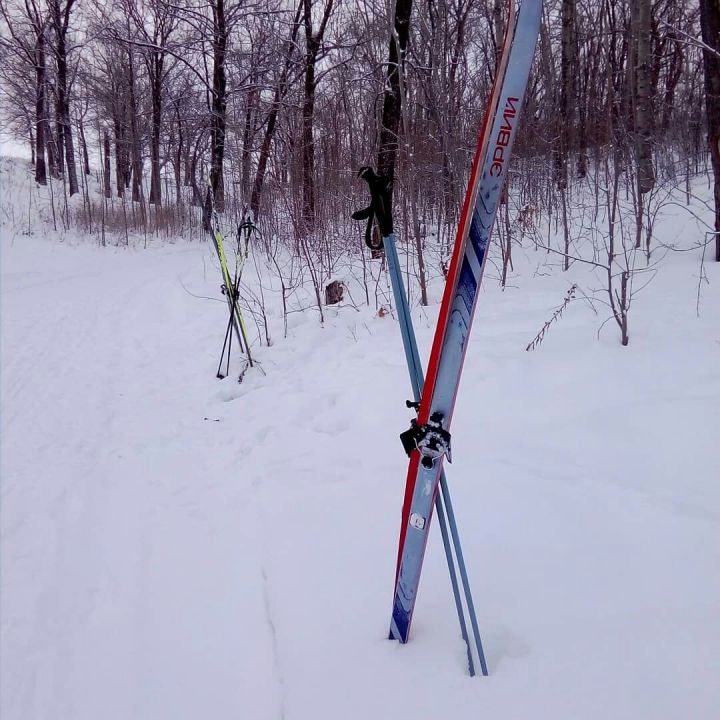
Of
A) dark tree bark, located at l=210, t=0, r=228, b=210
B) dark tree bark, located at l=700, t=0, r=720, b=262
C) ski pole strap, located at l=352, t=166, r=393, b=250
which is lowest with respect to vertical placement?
ski pole strap, located at l=352, t=166, r=393, b=250

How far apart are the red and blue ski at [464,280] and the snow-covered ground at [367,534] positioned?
1.33 ft

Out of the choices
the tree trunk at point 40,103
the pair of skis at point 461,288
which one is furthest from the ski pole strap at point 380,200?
the tree trunk at point 40,103

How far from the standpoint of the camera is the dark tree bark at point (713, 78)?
158 inches

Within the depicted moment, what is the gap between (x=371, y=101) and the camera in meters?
8.33

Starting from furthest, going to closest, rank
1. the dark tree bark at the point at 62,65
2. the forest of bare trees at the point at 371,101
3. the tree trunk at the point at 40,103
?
the tree trunk at the point at 40,103, the dark tree bark at the point at 62,65, the forest of bare trees at the point at 371,101

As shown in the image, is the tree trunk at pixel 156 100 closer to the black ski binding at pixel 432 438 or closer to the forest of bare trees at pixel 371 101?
the forest of bare trees at pixel 371 101

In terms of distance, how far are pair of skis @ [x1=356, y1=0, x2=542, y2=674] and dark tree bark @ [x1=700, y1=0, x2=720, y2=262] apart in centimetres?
355

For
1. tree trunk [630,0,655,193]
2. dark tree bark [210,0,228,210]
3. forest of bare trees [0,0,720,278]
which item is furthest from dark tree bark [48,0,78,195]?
tree trunk [630,0,655,193]

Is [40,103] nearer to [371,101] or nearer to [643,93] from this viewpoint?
[371,101]

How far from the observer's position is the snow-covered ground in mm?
1442

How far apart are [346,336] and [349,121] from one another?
13.3ft

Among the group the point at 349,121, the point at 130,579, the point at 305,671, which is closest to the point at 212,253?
the point at 349,121

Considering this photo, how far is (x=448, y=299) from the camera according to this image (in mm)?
1189

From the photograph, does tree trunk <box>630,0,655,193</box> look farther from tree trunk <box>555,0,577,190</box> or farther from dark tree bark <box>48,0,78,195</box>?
dark tree bark <box>48,0,78,195</box>
